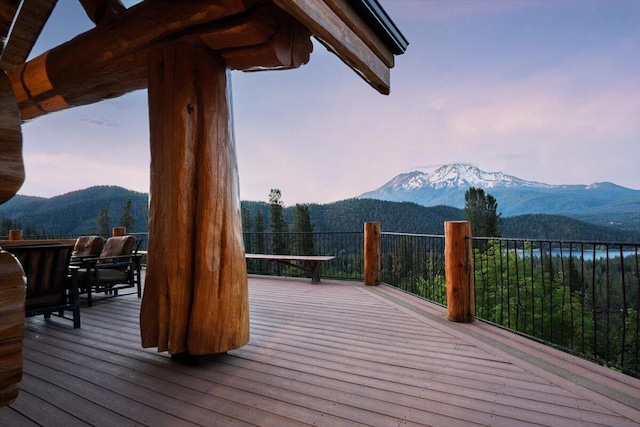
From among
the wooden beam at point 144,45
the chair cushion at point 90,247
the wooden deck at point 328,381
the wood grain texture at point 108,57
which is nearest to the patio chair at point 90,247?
the chair cushion at point 90,247

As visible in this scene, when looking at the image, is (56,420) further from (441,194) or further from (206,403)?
(441,194)

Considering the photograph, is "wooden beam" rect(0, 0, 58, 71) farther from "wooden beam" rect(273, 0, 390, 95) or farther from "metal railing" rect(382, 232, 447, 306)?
"metal railing" rect(382, 232, 447, 306)

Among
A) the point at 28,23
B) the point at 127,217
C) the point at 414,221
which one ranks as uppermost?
the point at 28,23

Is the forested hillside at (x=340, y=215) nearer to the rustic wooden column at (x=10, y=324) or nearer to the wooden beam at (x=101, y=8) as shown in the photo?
the wooden beam at (x=101, y=8)

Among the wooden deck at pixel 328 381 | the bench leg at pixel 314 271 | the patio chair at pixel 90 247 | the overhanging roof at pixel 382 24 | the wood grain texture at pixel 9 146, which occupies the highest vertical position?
the overhanging roof at pixel 382 24

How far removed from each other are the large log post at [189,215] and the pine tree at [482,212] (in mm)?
34989

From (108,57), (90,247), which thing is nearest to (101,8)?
(108,57)

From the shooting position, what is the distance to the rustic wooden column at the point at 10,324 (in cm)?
78

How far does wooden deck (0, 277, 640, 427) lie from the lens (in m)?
1.80

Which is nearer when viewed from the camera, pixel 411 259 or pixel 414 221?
pixel 411 259

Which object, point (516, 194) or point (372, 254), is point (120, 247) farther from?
point (516, 194)

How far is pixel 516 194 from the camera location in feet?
281

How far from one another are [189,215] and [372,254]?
385 centimetres

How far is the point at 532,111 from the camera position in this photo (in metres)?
47.2
